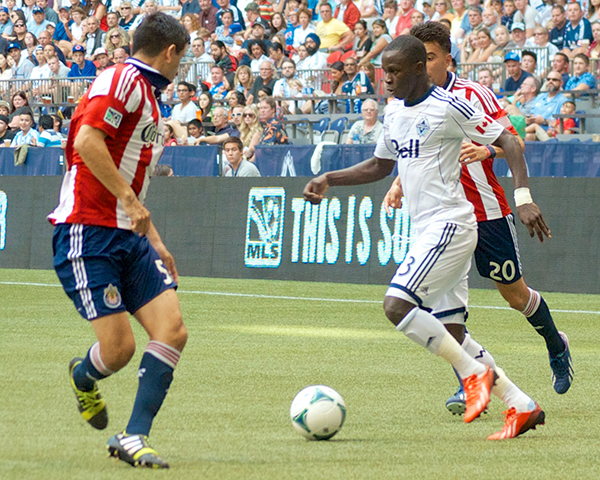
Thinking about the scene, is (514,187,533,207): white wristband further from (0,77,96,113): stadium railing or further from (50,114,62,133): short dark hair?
(0,77,96,113): stadium railing

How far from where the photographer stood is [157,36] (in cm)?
538

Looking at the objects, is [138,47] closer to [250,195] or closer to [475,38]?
[250,195]

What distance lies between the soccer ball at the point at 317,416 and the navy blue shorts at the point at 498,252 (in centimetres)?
188

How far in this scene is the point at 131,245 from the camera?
5324mm

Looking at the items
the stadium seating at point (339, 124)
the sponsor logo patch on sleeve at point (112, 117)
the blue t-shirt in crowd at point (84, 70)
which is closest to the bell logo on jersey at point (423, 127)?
the sponsor logo patch on sleeve at point (112, 117)

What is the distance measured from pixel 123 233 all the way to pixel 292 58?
1833cm

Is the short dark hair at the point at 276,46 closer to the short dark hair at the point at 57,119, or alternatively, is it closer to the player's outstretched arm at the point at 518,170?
the short dark hair at the point at 57,119

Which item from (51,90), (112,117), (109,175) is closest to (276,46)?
(51,90)

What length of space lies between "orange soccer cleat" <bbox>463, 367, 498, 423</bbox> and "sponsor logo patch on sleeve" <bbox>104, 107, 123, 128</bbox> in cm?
→ 225

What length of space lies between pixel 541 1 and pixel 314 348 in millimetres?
13662

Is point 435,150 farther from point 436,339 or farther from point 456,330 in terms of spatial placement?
point 456,330

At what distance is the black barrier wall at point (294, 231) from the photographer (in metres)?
14.6

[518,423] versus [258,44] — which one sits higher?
[518,423]

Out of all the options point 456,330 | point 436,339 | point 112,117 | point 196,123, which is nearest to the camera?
point 112,117
